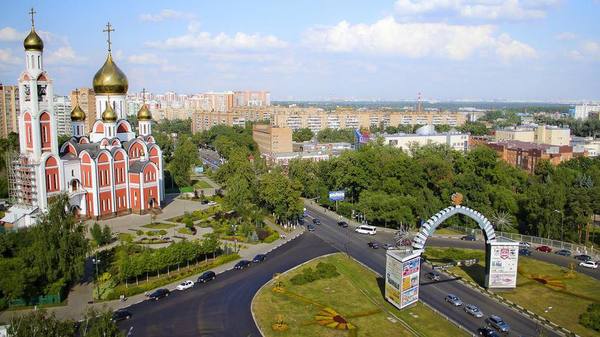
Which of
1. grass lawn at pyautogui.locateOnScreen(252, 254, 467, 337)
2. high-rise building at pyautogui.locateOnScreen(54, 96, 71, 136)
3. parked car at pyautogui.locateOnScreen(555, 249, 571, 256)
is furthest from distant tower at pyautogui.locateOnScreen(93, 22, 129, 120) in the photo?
high-rise building at pyautogui.locateOnScreen(54, 96, 71, 136)

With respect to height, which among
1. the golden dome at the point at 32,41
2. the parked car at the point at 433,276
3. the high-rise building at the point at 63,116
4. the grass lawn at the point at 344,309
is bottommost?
the grass lawn at the point at 344,309

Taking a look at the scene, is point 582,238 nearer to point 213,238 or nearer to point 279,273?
point 279,273

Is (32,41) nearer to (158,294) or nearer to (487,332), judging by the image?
(158,294)

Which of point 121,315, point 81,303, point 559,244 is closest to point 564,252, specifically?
point 559,244

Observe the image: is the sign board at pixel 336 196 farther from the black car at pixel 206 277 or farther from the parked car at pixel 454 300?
the parked car at pixel 454 300

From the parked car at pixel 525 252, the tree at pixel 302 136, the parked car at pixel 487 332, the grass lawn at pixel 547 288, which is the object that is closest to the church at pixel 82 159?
the grass lawn at pixel 547 288
